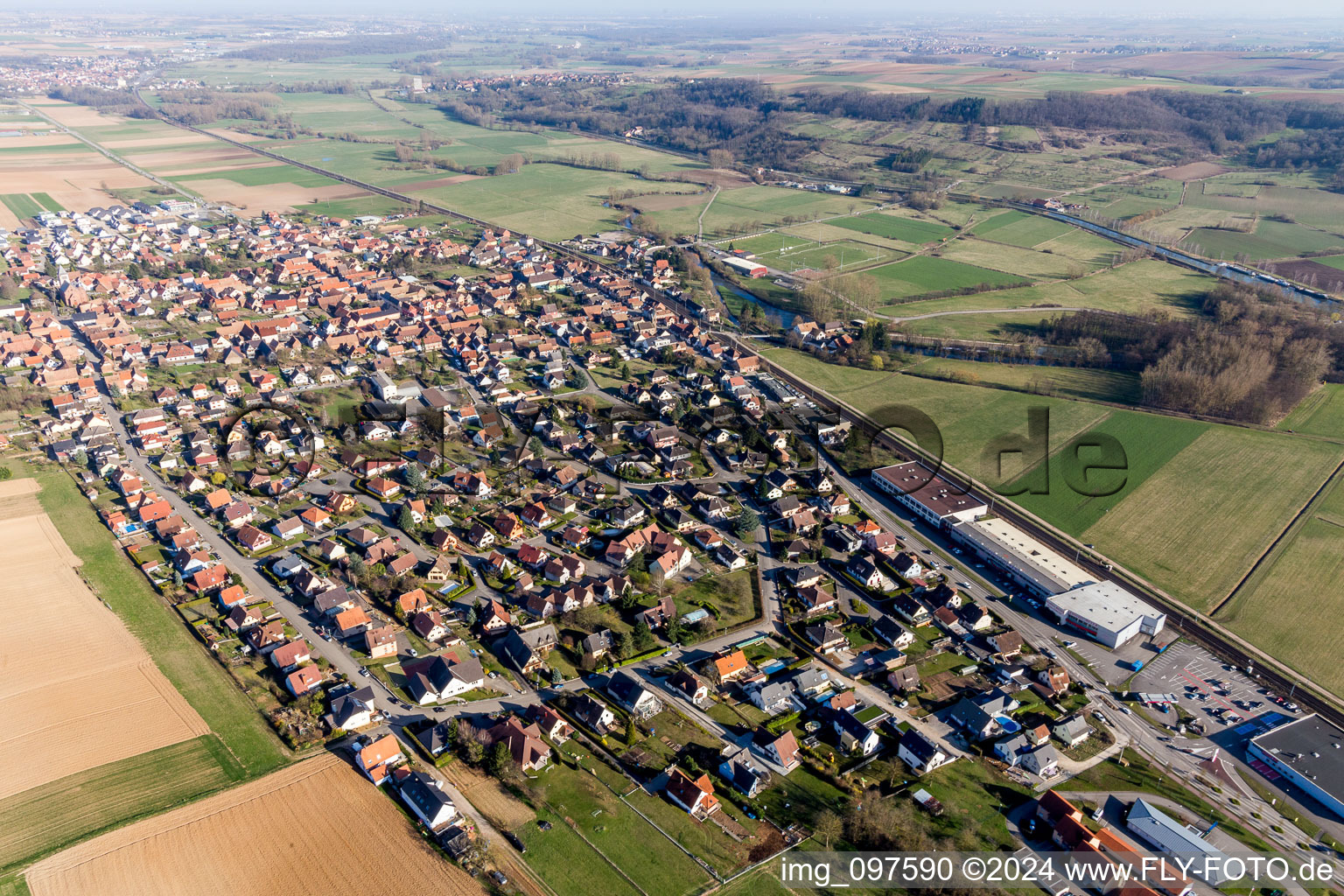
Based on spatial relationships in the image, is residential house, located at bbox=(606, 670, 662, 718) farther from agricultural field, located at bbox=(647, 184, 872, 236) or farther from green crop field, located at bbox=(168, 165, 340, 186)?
green crop field, located at bbox=(168, 165, 340, 186)

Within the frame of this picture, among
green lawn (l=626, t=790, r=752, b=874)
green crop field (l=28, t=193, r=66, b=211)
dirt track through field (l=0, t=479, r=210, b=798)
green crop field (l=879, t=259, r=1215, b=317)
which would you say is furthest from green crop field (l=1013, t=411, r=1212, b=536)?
green crop field (l=28, t=193, r=66, b=211)

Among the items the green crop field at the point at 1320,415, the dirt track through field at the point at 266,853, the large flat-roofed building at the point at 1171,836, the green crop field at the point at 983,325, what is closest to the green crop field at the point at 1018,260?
the green crop field at the point at 983,325

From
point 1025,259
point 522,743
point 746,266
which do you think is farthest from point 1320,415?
point 522,743

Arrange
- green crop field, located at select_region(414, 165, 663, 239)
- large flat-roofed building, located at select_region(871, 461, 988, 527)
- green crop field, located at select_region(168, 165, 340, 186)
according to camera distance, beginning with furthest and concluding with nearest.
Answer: green crop field, located at select_region(168, 165, 340, 186), green crop field, located at select_region(414, 165, 663, 239), large flat-roofed building, located at select_region(871, 461, 988, 527)

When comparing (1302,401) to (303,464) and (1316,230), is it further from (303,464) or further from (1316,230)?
(303,464)

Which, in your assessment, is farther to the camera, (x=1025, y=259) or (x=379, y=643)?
(x=1025, y=259)

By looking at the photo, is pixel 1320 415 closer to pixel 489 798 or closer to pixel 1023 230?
pixel 1023 230

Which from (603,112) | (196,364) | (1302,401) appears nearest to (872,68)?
(603,112)
